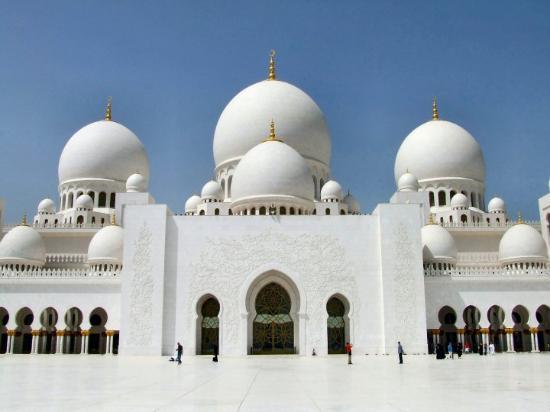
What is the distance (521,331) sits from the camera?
2069 cm

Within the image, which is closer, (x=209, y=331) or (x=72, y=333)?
(x=209, y=331)

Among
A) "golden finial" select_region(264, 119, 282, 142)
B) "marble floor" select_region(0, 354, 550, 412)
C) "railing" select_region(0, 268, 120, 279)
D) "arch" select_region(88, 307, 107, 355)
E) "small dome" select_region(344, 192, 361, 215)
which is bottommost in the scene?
"marble floor" select_region(0, 354, 550, 412)

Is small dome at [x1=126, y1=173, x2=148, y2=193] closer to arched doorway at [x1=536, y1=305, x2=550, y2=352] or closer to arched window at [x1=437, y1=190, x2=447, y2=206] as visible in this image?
arched window at [x1=437, y1=190, x2=447, y2=206]

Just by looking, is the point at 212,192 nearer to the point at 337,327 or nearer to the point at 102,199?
the point at 102,199

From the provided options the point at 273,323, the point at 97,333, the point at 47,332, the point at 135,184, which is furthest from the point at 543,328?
the point at 47,332

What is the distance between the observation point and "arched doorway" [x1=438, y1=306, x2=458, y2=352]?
67.8 ft

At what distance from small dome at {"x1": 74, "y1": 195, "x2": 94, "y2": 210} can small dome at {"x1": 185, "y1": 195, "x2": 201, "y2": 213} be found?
396cm

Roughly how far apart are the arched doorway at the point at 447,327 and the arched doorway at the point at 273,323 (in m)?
5.47

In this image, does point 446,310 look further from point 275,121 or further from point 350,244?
point 275,121

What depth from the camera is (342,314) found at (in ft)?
61.4

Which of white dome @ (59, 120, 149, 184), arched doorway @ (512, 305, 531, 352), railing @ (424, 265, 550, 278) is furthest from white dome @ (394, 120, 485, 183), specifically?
white dome @ (59, 120, 149, 184)

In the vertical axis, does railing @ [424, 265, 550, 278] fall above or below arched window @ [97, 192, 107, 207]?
below

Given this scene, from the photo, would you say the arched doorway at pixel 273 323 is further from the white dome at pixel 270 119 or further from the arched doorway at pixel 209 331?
the white dome at pixel 270 119

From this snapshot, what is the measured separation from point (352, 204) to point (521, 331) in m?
7.93
